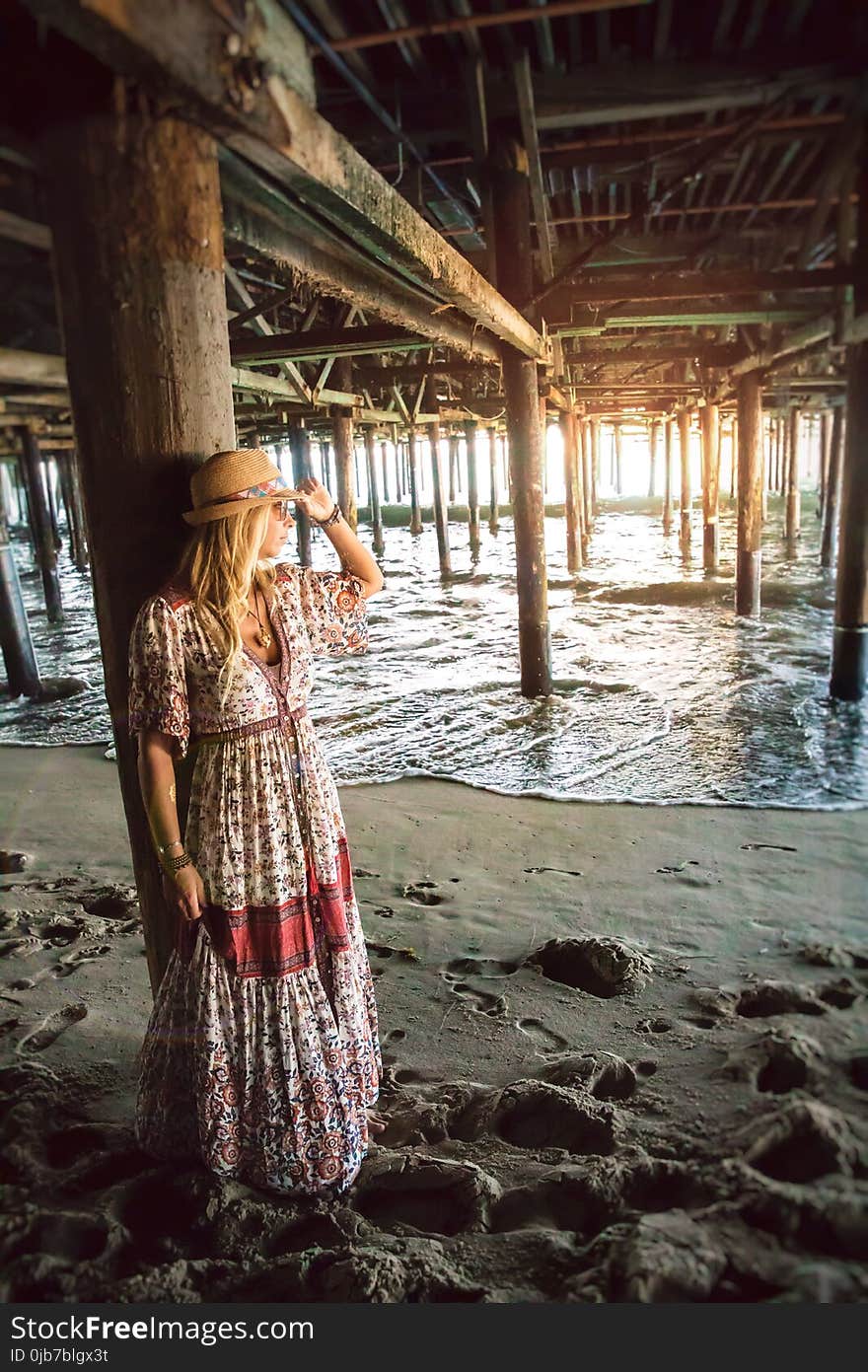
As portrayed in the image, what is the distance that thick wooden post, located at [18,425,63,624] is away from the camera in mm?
13719

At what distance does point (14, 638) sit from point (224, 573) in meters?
8.52

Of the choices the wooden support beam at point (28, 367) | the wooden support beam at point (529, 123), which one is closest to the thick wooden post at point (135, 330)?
the wooden support beam at point (529, 123)

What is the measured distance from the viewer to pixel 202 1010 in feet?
7.60

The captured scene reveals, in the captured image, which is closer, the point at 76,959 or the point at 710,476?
the point at 76,959

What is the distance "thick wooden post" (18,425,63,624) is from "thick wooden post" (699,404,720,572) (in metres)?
11.2

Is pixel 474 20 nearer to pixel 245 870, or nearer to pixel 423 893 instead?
pixel 245 870

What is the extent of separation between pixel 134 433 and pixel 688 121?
548 cm

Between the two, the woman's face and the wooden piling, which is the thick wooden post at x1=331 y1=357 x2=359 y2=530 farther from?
the wooden piling

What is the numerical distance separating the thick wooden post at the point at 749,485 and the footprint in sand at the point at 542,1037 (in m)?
9.83

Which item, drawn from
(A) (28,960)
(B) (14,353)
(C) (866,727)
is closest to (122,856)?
(A) (28,960)

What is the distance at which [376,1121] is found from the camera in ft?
9.00

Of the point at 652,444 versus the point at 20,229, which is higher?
the point at 20,229

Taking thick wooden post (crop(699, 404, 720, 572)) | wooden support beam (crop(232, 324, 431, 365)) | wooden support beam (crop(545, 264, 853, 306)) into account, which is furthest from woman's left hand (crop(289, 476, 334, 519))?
thick wooden post (crop(699, 404, 720, 572))

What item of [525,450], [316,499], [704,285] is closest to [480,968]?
[316,499]
